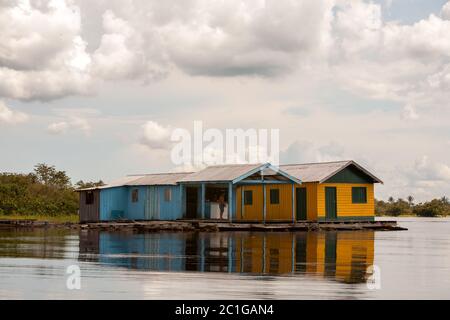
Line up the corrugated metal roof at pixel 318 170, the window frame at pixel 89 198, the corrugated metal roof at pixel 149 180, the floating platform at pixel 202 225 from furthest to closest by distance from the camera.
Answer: the window frame at pixel 89 198 → the corrugated metal roof at pixel 149 180 → the corrugated metal roof at pixel 318 170 → the floating platform at pixel 202 225

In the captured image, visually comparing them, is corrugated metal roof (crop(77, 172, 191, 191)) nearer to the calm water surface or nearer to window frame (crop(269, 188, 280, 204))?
window frame (crop(269, 188, 280, 204))

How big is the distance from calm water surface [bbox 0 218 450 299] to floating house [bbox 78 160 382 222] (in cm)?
2163

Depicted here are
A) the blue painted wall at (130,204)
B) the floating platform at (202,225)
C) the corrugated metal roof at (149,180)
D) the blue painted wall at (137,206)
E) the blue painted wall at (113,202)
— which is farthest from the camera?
the blue painted wall at (113,202)

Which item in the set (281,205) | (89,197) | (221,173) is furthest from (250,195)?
(89,197)

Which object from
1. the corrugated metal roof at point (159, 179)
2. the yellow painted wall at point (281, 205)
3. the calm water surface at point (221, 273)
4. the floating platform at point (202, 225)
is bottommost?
the calm water surface at point (221, 273)

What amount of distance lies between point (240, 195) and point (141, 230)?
10257 millimetres

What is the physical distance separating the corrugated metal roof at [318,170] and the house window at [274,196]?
177 centimetres

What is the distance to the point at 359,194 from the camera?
5069 centimetres

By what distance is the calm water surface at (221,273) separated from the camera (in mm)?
13383

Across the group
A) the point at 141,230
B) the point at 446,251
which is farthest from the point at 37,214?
the point at 446,251

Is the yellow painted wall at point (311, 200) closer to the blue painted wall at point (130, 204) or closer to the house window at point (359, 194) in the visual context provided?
the house window at point (359, 194)

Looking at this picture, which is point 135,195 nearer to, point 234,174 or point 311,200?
point 234,174

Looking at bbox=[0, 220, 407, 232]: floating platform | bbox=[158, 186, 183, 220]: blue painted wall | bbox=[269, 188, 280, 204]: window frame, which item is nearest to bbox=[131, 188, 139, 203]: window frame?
bbox=[158, 186, 183, 220]: blue painted wall

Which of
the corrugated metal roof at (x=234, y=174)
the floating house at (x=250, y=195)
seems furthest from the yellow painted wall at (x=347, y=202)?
the corrugated metal roof at (x=234, y=174)
